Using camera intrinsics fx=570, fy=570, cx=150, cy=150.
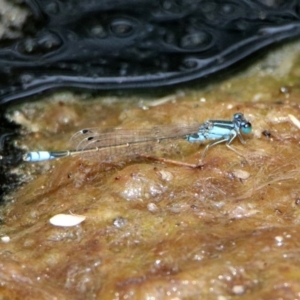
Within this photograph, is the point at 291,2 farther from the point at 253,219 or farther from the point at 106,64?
the point at 253,219

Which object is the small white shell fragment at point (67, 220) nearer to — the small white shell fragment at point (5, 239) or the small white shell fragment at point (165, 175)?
the small white shell fragment at point (5, 239)

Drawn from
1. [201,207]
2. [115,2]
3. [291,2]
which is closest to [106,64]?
[115,2]

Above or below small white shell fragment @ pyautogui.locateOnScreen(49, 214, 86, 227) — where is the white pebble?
above

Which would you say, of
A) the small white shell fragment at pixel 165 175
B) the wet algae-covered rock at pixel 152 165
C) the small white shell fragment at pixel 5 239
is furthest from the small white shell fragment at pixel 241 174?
the small white shell fragment at pixel 5 239

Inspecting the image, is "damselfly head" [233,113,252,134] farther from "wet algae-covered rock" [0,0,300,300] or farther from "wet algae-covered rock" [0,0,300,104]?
"wet algae-covered rock" [0,0,300,104]

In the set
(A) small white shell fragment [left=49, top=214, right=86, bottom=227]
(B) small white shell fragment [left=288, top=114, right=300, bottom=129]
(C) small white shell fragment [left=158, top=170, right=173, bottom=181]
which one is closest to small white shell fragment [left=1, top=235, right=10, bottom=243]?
(A) small white shell fragment [left=49, top=214, right=86, bottom=227]

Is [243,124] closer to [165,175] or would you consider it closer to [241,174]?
[241,174]
